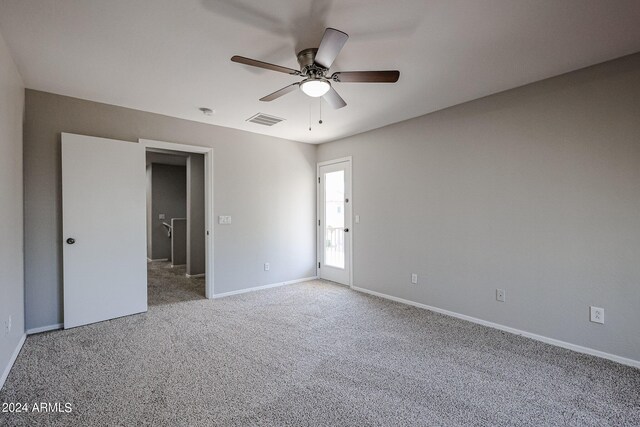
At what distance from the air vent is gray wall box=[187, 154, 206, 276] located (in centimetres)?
208

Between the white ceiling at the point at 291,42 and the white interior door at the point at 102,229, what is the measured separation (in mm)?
656

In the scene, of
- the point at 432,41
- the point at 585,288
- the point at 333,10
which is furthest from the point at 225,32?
the point at 585,288

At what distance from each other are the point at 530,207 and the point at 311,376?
8.51 feet

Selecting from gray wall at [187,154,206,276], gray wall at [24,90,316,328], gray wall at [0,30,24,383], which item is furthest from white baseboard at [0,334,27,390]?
gray wall at [187,154,206,276]

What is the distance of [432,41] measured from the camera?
2281 mm

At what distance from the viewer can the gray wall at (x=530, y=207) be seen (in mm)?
2516

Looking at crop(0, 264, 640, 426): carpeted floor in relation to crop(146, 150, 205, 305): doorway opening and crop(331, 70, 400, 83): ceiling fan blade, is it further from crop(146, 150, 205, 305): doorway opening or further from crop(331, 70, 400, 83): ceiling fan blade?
crop(331, 70, 400, 83): ceiling fan blade

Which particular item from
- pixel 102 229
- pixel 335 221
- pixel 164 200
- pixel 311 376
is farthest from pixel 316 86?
pixel 164 200

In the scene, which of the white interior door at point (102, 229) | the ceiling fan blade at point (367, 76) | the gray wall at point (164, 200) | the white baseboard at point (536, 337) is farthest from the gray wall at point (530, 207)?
the gray wall at point (164, 200)

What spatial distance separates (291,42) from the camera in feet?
7.54

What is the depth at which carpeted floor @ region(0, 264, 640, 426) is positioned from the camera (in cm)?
188

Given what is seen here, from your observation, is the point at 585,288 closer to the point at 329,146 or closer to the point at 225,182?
the point at 329,146

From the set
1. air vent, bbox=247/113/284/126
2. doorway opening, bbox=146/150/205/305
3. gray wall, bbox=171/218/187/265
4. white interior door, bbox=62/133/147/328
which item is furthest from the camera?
gray wall, bbox=171/218/187/265

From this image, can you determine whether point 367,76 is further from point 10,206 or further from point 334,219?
point 334,219
